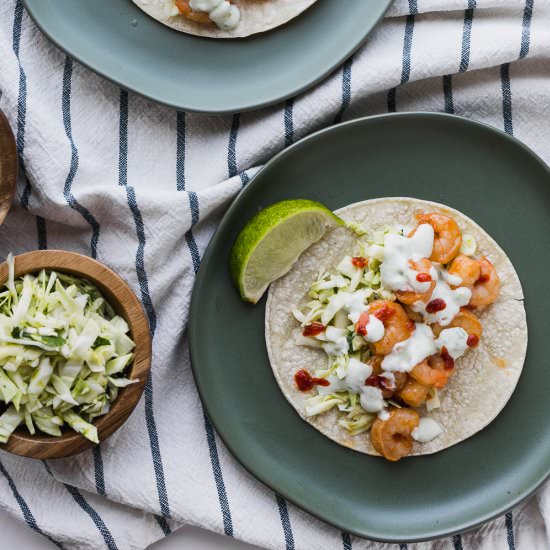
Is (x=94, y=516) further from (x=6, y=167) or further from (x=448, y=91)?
(x=448, y=91)

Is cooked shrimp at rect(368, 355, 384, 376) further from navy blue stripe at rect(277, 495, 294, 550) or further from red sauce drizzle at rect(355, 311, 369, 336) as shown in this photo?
navy blue stripe at rect(277, 495, 294, 550)

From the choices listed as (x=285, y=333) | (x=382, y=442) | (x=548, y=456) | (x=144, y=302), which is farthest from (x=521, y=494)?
(x=144, y=302)

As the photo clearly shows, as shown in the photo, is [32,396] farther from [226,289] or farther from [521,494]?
[521,494]

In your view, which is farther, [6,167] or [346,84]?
[346,84]

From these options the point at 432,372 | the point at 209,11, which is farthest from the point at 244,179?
the point at 432,372

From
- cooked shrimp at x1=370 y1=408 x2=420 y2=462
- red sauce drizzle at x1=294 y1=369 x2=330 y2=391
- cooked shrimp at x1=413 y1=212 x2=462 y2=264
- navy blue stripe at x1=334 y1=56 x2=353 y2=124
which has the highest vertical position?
navy blue stripe at x1=334 y1=56 x2=353 y2=124

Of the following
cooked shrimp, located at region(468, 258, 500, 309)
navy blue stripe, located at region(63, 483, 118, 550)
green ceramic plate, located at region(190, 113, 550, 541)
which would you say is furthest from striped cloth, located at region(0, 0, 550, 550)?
cooked shrimp, located at region(468, 258, 500, 309)
